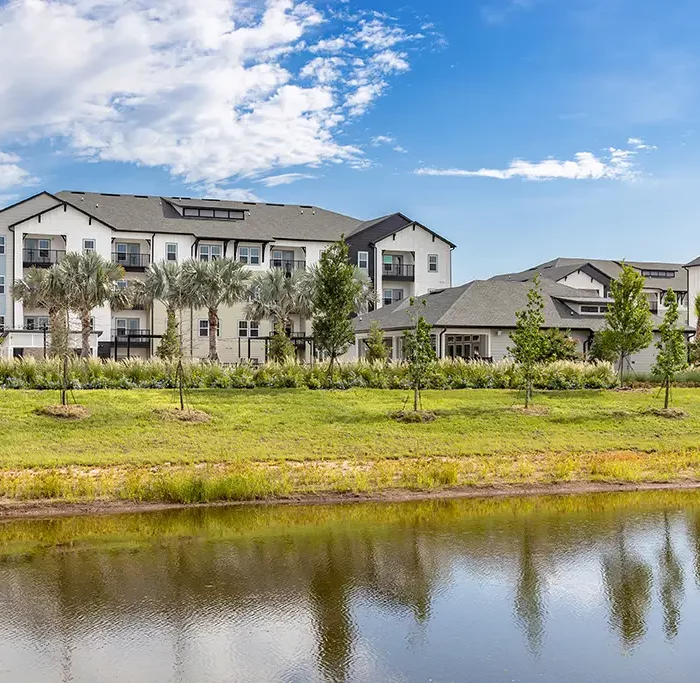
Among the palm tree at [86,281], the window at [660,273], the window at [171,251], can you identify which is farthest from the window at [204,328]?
the window at [660,273]

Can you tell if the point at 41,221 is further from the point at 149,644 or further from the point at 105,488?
the point at 149,644

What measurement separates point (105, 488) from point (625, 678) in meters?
11.2

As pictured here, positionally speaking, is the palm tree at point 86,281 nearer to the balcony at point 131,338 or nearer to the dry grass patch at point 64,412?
the balcony at point 131,338

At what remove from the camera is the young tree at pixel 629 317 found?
3356 cm

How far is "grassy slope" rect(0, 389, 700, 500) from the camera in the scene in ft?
59.8

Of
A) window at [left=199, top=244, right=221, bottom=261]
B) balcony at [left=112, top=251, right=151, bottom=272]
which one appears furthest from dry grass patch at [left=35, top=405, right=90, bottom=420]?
window at [left=199, top=244, right=221, bottom=261]

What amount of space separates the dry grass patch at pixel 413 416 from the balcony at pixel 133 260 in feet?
140

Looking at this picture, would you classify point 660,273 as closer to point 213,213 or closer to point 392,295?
point 392,295

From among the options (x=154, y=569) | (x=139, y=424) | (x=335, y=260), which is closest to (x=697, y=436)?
(x=335, y=260)

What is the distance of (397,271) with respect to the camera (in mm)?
69500

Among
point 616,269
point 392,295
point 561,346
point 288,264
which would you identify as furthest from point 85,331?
point 616,269

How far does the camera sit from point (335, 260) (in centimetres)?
3172

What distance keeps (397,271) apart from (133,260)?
2045 cm

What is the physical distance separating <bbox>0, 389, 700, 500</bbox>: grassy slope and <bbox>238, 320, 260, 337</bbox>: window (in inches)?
1420
